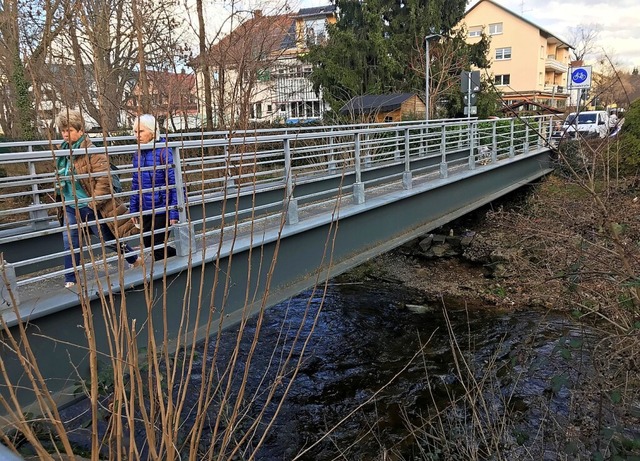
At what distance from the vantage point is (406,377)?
7.74m

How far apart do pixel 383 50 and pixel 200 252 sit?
21.6 meters

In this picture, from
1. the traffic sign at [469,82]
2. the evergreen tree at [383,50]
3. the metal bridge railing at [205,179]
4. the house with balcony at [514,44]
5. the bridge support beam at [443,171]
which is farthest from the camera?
the house with balcony at [514,44]

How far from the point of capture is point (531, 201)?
48.7 ft

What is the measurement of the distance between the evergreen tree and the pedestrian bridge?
14.0m

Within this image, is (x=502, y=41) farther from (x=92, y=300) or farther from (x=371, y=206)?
(x=92, y=300)

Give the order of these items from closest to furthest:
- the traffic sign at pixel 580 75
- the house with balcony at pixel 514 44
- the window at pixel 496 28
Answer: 1. the traffic sign at pixel 580 75
2. the house with balcony at pixel 514 44
3. the window at pixel 496 28

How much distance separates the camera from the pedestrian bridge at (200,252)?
172cm

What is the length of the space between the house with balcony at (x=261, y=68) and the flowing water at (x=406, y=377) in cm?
223

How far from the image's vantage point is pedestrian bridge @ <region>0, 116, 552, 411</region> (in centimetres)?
172

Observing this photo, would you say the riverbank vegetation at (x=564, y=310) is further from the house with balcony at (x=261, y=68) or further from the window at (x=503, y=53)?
the window at (x=503, y=53)

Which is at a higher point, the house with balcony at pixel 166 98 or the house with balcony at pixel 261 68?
the house with balcony at pixel 261 68

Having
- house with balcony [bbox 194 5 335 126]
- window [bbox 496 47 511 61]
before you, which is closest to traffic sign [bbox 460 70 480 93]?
house with balcony [bbox 194 5 335 126]

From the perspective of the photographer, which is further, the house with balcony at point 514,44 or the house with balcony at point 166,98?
the house with balcony at point 514,44

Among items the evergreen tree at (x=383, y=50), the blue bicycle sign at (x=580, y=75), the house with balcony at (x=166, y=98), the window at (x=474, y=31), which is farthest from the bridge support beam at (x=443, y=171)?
the window at (x=474, y=31)
